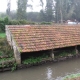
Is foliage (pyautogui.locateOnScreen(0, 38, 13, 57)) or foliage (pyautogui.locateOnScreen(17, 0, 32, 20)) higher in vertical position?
foliage (pyautogui.locateOnScreen(17, 0, 32, 20))

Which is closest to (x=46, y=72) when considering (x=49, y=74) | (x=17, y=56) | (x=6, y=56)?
(x=49, y=74)

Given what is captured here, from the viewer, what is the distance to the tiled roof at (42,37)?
1252 cm

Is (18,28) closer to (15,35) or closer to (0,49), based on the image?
(15,35)

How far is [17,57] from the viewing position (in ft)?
39.8

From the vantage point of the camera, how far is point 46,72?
11.5m

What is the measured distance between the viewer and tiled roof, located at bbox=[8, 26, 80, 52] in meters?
12.5

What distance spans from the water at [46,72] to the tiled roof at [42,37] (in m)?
1.56

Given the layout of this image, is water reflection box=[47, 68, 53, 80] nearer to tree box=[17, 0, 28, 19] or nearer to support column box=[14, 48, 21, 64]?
support column box=[14, 48, 21, 64]

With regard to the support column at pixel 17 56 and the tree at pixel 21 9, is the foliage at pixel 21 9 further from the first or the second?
the support column at pixel 17 56

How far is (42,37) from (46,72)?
361 centimetres

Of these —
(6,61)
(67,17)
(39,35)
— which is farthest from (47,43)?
(67,17)

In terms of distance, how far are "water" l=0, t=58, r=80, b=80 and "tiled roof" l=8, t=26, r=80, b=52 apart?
1559 millimetres

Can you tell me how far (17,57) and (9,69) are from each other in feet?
3.69

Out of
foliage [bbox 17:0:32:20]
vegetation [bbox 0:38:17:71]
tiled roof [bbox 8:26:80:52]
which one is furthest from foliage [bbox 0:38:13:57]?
foliage [bbox 17:0:32:20]
